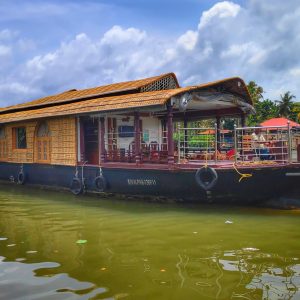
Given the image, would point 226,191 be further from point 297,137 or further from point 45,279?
point 45,279

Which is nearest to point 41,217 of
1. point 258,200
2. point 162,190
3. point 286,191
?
point 162,190

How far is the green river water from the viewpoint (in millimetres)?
3951

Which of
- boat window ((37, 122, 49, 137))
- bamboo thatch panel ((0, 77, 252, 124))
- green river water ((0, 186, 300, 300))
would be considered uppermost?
bamboo thatch panel ((0, 77, 252, 124))

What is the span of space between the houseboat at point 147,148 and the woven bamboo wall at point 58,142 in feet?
0.10

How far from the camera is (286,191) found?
8.24 meters

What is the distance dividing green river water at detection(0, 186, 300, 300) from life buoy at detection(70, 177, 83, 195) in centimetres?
248

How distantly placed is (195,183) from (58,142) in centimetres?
548

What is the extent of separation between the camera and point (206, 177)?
8594mm

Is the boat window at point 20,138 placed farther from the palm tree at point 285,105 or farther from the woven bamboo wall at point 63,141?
the palm tree at point 285,105

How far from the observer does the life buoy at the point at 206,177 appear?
334 inches

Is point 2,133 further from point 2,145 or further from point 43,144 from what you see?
point 43,144

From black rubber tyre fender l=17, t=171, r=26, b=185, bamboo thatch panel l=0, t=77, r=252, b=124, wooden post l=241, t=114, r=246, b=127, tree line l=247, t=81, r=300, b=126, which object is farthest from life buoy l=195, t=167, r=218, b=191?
tree line l=247, t=81, r=300, b=126

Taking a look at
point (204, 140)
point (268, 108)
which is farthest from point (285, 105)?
point (204, 140)

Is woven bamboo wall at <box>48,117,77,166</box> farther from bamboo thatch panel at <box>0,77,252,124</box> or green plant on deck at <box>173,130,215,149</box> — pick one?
green plant on deck at <box>173,130,215,149</box>
